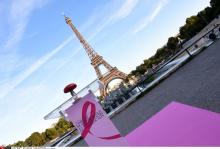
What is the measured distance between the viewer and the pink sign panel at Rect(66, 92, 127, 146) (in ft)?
12.0

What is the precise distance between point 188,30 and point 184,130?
162 feet

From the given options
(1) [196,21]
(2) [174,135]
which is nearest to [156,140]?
(2) [174,135]

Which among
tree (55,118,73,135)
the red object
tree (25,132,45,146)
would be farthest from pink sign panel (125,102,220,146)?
tree (25,132,45,146)

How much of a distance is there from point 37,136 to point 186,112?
59021mm

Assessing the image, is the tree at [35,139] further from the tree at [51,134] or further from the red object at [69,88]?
the red object at [69,88]

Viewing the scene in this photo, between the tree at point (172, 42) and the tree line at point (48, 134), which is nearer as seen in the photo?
the tree at point (172, 42)

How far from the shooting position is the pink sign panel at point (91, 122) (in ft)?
12.0

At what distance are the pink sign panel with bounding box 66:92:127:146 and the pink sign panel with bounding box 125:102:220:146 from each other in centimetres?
115

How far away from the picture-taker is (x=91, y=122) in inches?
146

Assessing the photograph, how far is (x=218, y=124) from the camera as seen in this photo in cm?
425

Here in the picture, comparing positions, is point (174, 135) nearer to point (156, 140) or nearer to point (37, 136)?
point (156, 140)

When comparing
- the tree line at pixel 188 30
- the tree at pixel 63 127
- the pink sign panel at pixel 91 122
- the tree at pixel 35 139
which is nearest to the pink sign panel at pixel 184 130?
the pink sign panel at pixel 91 122

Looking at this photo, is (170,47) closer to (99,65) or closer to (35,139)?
(99,65)

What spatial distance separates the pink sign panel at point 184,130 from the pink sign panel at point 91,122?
3.78 feet
